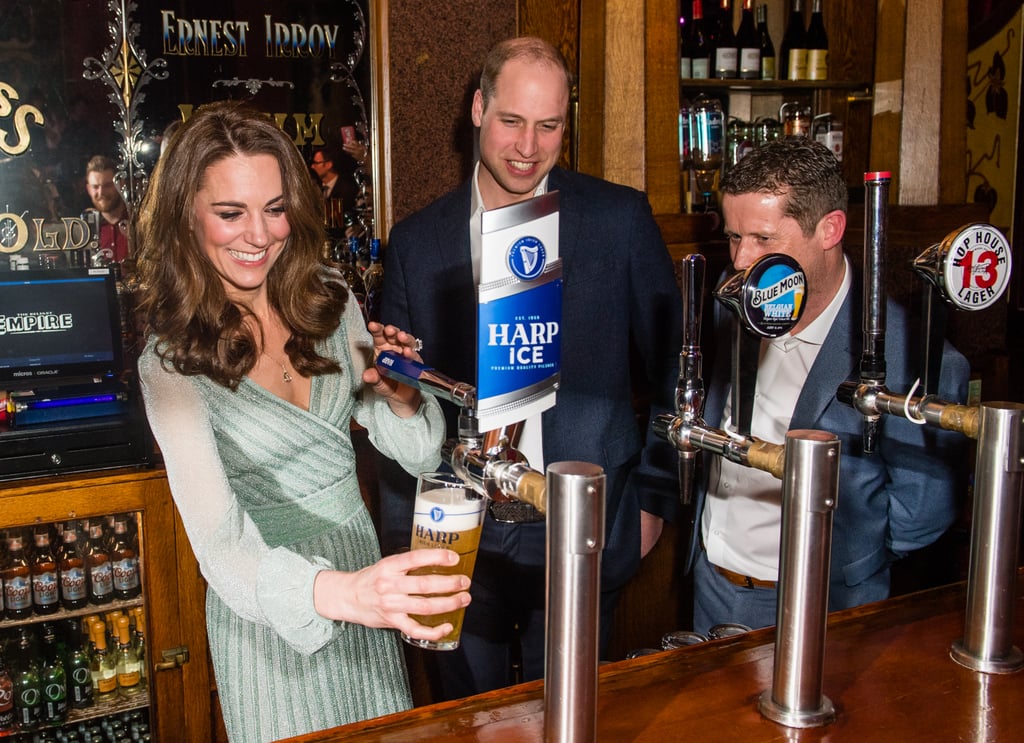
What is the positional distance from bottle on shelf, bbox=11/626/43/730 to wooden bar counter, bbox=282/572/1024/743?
5.94 feet

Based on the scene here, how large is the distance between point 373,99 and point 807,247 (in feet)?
5.34

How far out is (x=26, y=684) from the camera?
2592 mm

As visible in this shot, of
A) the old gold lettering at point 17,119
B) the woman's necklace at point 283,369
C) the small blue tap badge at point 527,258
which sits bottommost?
the woman's necklace at point 283,369

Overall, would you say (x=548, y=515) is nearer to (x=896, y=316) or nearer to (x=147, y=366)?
(x=147, y=366)

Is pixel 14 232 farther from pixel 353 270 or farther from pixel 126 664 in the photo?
pixel 126 664

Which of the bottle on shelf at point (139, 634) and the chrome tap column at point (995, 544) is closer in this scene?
the chrome tap column at point (995, 544)

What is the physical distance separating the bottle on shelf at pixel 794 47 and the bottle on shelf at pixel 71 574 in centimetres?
305

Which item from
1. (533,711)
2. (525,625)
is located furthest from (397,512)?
(533,711)

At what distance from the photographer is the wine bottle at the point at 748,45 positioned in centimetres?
380

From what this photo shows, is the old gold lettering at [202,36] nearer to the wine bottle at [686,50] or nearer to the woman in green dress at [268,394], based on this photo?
the woman in green dress at [268,394]

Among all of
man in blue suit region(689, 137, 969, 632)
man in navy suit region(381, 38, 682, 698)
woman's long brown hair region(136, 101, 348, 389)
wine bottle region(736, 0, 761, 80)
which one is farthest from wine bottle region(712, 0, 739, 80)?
woman's long brown hair region(136, 101, 348, 389)

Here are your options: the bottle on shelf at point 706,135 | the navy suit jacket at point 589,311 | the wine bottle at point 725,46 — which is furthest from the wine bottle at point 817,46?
the navy suit jacket at point 589,311

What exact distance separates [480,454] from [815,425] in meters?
1.05

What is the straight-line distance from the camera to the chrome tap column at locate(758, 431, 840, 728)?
1.14 metres
